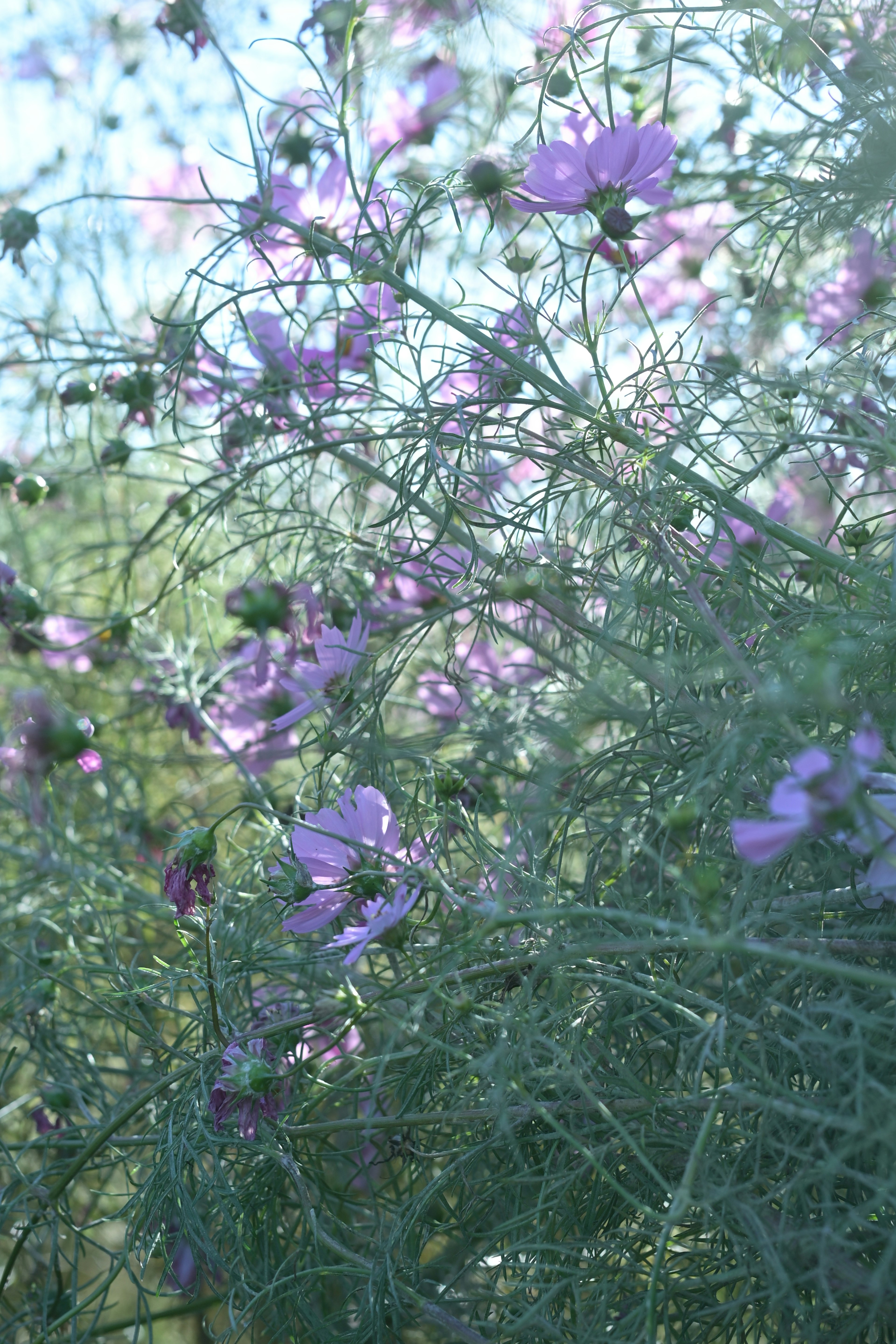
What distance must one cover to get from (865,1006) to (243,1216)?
0.33 metres

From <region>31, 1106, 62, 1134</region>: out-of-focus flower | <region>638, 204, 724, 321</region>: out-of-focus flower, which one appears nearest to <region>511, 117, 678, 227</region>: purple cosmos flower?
<region>638, 204, 724, 321</region>: out-of-focus flower

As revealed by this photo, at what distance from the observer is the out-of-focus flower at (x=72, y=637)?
978mm

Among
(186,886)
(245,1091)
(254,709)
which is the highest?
(254,709)

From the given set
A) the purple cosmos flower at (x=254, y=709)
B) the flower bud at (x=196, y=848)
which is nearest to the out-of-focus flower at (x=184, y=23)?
the purple cosmos flower at (x=254, y=709)

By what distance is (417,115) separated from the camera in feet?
2.96

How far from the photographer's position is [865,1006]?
46 cm

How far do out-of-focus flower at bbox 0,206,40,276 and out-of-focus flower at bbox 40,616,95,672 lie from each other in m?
0.30

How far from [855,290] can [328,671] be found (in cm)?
48

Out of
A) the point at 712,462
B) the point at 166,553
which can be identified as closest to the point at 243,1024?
the point at 712,462

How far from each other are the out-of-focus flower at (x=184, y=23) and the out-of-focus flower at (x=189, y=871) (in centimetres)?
58

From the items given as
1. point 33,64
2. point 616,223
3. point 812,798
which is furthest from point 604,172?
point 33,64

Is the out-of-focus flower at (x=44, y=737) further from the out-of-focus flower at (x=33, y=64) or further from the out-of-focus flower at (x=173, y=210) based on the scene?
the out-of-focus flower at (x=33, y=64)

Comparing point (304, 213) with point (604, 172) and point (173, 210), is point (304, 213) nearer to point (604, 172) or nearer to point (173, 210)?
point (604, 172)

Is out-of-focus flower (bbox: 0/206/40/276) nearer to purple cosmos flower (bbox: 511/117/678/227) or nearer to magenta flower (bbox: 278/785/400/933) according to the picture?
purple cosmos flower (bbox: 511/117/678/227)
